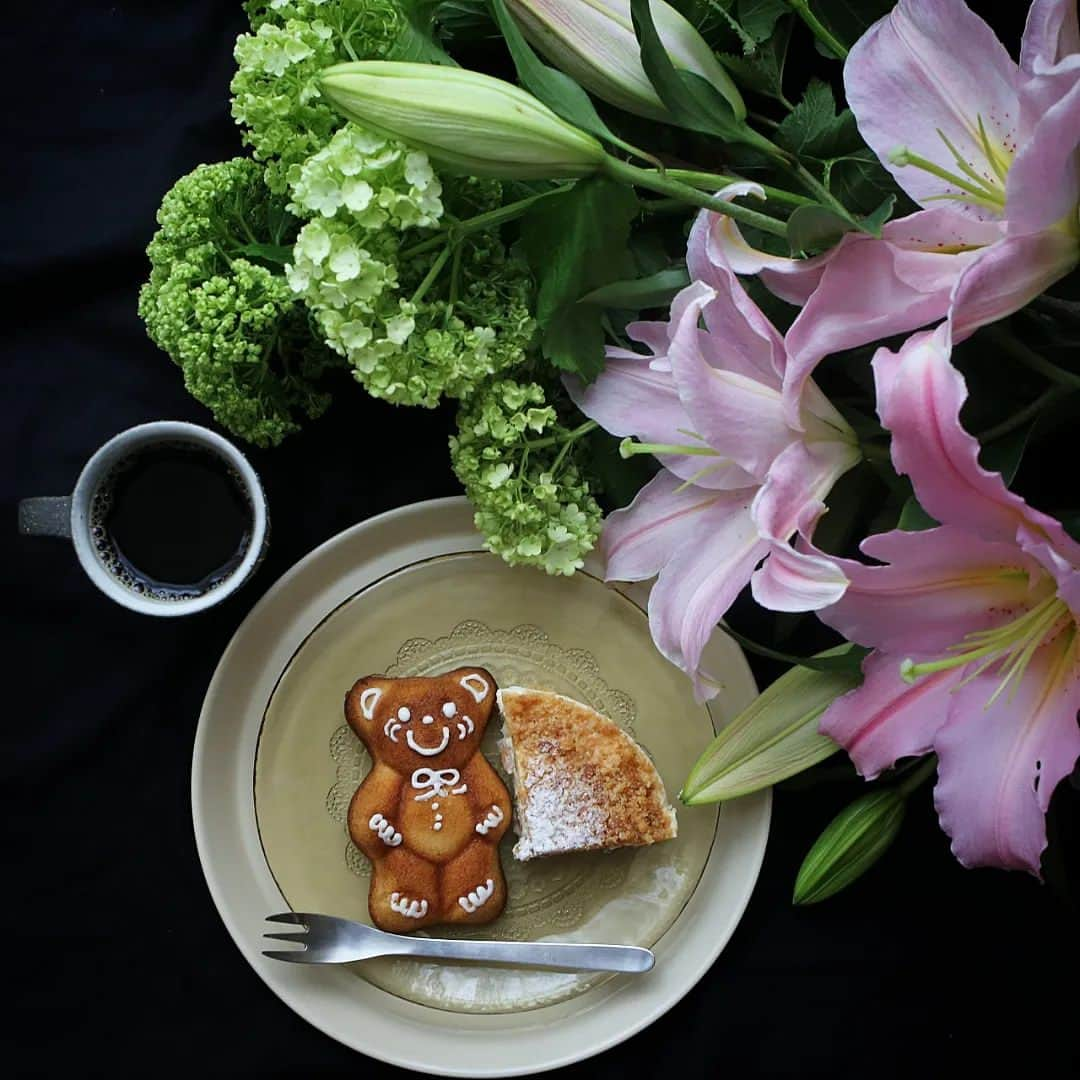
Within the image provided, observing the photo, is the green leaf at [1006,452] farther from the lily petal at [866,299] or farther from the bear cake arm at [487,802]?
the bear cake arm at [487,802]

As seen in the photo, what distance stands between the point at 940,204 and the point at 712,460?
0.18 metres

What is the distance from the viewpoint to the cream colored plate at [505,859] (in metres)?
0.96

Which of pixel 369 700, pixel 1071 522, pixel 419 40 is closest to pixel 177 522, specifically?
pixel 369 700

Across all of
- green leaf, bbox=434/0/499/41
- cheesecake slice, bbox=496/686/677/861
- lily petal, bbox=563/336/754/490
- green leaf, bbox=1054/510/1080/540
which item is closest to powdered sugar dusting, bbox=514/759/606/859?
cheesecake slice, bbox=496/686/677/861

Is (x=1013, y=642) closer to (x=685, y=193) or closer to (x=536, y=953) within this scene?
(x=685, y=193)

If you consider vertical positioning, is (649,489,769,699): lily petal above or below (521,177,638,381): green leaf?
below

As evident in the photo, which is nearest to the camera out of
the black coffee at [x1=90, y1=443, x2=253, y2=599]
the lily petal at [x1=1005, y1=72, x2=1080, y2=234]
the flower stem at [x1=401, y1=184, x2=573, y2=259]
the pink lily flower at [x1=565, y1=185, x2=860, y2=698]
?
A: the lily petal at [x1=1005, y1=72, x2=1080, y2=234]

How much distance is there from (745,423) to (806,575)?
0.29 ft

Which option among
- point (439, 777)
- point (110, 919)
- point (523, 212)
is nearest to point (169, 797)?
point (110, 919)

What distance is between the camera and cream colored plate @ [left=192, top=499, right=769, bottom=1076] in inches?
37.8

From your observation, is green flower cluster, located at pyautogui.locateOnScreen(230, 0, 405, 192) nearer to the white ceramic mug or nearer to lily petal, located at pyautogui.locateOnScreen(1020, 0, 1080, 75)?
the white ceramic mug

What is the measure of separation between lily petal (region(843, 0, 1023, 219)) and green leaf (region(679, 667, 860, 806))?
1.17 ft

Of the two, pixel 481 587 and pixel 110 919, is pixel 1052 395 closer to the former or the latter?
pixel 481 587

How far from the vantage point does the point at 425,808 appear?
0.97 meters
